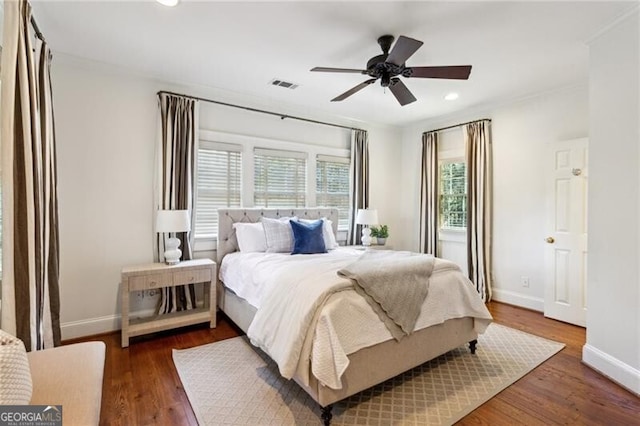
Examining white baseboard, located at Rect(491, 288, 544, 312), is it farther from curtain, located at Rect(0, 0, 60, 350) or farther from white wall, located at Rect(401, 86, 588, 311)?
curtain, located at Rect(0, 0, 60, 350)

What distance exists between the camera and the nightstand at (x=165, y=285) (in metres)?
2.92

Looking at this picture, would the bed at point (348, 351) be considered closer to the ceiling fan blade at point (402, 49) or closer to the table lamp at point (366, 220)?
the ceiling fan blade at point (402, 49)

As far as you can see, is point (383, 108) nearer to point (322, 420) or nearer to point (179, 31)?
point (179, 31)

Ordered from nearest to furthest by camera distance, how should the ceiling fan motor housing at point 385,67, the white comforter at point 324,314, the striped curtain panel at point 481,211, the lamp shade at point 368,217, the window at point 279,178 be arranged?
the white comforter at point 324,314 → the ceiling fan motor housing at point 385,67 → the window at point 279,178 → the striped curtain panel at point 481,211 → the lamp shade at point 368,217

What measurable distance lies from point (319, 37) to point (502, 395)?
313cm

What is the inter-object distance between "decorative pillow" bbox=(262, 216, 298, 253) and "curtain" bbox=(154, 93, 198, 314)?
91 centimetres

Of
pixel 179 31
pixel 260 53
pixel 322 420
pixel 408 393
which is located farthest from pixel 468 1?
pixel 322 420

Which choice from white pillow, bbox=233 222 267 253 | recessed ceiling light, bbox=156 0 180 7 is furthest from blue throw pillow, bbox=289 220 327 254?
recessed ceiling light, bbox=156 0 180 7

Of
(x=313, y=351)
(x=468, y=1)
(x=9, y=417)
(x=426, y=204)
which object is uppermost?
(x=468, y=1)

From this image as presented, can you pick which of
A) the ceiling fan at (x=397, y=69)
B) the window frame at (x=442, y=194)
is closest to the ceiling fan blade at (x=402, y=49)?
the ceiling fan at (x=397, y=69)

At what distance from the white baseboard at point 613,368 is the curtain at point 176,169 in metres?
3.84

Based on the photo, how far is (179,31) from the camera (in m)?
2.60

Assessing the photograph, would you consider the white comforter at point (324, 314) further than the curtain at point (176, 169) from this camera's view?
No

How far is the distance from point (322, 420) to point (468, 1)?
2973 mm
